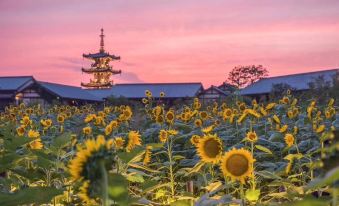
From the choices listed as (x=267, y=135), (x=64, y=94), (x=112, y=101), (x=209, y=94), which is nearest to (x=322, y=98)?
(x=267, y=135)

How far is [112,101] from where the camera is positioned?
20938mm

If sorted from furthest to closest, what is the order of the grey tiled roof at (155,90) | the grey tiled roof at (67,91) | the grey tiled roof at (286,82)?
the grey tiled roof at (155,90) → the grey tiled roof at (286,82) → the grey tiled roof at (67,91)

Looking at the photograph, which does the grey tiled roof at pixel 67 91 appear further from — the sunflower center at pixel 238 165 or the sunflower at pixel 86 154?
the sunflower at pixel 86 154

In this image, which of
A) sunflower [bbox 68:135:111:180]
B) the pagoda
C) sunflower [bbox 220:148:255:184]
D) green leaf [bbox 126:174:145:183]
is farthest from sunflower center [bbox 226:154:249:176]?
the pagoda

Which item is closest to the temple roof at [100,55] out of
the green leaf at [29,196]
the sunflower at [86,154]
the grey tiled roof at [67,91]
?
the grey tiled roof at [67,91]

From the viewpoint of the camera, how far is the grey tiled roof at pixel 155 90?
40594 millimetres

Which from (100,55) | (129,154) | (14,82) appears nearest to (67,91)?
(14,82)

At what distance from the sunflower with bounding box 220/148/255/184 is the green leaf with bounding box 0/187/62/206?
26.6 inches

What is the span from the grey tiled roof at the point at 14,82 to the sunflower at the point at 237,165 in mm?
31226

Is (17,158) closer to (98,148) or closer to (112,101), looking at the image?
(98,148)

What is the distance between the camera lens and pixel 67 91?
1412 inches

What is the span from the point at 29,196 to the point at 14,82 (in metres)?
33.1

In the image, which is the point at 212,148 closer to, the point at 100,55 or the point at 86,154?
the point at 86,154

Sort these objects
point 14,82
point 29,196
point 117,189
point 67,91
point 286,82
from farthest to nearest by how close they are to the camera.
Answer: point 286,82 < point 67,91 < point 14,82 < point 29,196 < point 117,189
